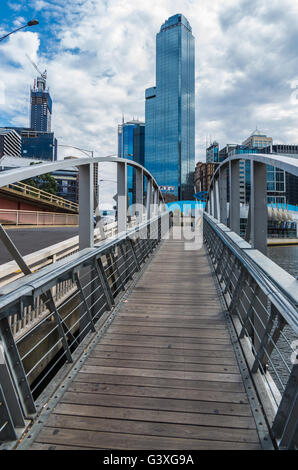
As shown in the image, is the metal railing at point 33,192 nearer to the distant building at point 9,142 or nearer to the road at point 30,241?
the road at point 30,241

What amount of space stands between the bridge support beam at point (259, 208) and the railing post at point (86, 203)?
2.21 metres

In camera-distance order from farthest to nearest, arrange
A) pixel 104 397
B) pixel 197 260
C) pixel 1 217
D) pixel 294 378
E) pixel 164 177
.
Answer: pixel 164 177 < pixel 1 217 < pixel 197 260 < pixel 104 397 < pixel 294 378

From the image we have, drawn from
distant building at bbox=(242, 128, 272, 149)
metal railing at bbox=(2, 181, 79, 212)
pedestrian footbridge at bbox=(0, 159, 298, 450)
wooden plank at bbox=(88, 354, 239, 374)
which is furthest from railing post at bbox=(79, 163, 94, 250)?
distant building at bbox=(242, 128, 272, 149)

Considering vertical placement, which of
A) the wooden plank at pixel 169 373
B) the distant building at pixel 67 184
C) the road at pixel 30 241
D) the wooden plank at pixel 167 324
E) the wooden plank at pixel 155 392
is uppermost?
the distant building at pixel 67 184

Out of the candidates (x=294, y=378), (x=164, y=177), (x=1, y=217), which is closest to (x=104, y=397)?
(x=294, y=378)

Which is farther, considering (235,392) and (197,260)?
(197,260)

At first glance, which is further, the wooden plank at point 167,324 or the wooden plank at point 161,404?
the wooden plank at point 167,324

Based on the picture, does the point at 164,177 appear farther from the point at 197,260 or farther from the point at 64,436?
the point at 64,436

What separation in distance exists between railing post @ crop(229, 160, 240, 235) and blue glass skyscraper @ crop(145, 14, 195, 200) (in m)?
99.1

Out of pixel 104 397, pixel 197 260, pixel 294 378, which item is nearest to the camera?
pixel 294 378

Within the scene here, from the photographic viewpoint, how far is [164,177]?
111938 millimetres

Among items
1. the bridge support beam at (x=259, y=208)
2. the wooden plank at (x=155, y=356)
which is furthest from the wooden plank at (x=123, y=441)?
the bridge support beam at (x=259, y=208)

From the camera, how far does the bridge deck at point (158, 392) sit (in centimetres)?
217
